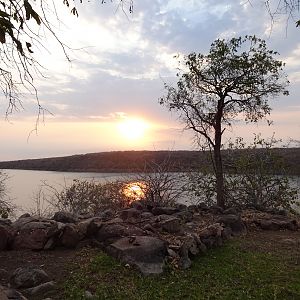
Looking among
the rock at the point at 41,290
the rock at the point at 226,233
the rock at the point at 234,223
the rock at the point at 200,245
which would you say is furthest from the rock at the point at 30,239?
the rock at the point at 234,223

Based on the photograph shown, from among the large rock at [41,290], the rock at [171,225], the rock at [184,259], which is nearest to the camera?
the large rock at [41,290]

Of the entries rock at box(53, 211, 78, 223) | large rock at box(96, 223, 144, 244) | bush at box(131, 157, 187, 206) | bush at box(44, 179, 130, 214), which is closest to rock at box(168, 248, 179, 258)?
large rock at box(96, 223, 144, 244)

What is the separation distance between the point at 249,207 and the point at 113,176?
9.60 meters

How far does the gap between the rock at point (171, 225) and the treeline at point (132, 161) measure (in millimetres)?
8475

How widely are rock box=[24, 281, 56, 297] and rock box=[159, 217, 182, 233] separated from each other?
3.49 metres

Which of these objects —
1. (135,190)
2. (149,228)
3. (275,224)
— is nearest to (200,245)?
(149,228)

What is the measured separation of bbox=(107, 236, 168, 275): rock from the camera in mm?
7398

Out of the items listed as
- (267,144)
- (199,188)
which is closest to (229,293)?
(199,188)

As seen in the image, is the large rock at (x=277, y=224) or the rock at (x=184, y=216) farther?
the large rock at (x=277, y=224)

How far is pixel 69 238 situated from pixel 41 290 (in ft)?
7.04

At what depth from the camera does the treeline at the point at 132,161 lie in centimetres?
1903

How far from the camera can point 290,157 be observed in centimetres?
1934

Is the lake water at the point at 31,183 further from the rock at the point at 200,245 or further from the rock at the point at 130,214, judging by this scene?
the rock at the point at 200,245

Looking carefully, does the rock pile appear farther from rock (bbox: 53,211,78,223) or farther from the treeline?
the treeline
